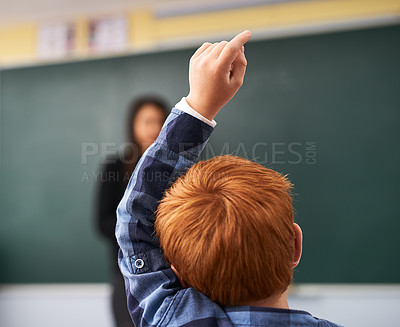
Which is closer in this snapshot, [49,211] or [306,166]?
[306,166]

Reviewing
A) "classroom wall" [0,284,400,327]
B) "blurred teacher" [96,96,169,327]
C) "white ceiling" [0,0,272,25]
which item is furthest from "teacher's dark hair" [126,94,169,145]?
"classroom wall" [0,284,400,327]

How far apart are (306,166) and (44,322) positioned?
206cm

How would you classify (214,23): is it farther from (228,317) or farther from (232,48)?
(228,317)

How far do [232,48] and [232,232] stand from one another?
23cm

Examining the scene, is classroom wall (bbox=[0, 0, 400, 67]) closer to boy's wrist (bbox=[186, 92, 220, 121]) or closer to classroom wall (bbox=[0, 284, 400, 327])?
classroom wall (bbox=[0, 284, 400, 327])

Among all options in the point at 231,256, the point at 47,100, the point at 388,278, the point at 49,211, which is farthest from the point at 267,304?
the point at 47,100

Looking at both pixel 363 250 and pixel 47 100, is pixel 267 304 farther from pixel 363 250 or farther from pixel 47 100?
pixel 47 100

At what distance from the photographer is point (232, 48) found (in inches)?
15.7

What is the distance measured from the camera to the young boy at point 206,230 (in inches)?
17.5

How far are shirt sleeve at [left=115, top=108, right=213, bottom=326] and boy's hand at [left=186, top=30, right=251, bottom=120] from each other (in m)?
0.03

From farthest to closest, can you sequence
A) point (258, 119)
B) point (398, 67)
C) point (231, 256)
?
point (258, 119) < point (398, 67) < point (231, 256)

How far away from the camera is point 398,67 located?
187 cm

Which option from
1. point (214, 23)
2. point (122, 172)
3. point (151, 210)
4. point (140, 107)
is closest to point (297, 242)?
point (151, 210)

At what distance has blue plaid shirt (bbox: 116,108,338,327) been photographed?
1.48 ft
